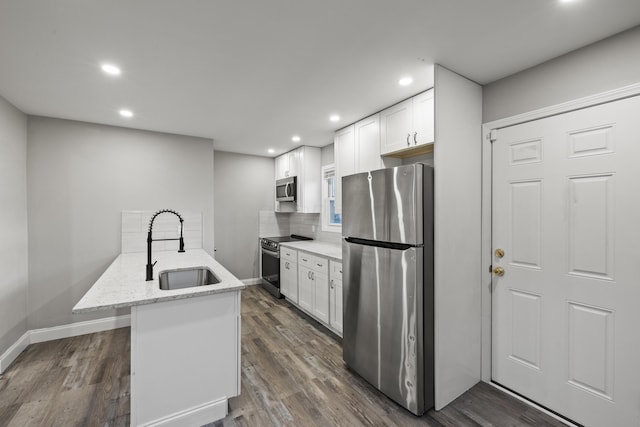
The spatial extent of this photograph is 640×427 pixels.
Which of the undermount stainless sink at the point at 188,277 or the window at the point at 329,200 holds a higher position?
the window at the point at 329,200

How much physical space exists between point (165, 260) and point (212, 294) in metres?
1.34

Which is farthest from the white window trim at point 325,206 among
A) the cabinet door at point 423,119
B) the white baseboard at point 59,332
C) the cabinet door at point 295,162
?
the white baseboard at point 59,332

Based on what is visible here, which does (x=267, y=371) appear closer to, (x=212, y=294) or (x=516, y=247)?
(x=212, y=294)

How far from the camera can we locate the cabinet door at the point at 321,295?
3191 mm

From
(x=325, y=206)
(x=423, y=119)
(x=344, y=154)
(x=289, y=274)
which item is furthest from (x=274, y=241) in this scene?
(x=423, y=119)

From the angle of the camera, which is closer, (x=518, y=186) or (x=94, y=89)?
(x=518, y=186)

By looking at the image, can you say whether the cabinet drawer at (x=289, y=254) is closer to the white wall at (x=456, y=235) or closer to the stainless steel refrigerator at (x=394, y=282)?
the stainless steel refrigerator at (x=394, y=282)

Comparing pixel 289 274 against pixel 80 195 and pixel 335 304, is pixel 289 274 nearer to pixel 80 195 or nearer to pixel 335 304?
pixel 335 304

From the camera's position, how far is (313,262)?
344cm

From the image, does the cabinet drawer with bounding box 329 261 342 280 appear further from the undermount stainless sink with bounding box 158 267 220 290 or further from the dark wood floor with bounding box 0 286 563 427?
the undermount stainless sink with bounding box 158 267 220 290

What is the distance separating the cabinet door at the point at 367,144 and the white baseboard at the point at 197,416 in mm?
2437

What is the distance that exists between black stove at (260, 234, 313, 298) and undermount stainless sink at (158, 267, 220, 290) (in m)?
1.84

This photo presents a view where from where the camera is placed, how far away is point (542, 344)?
6.48ft

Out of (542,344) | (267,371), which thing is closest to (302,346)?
(267,371)
